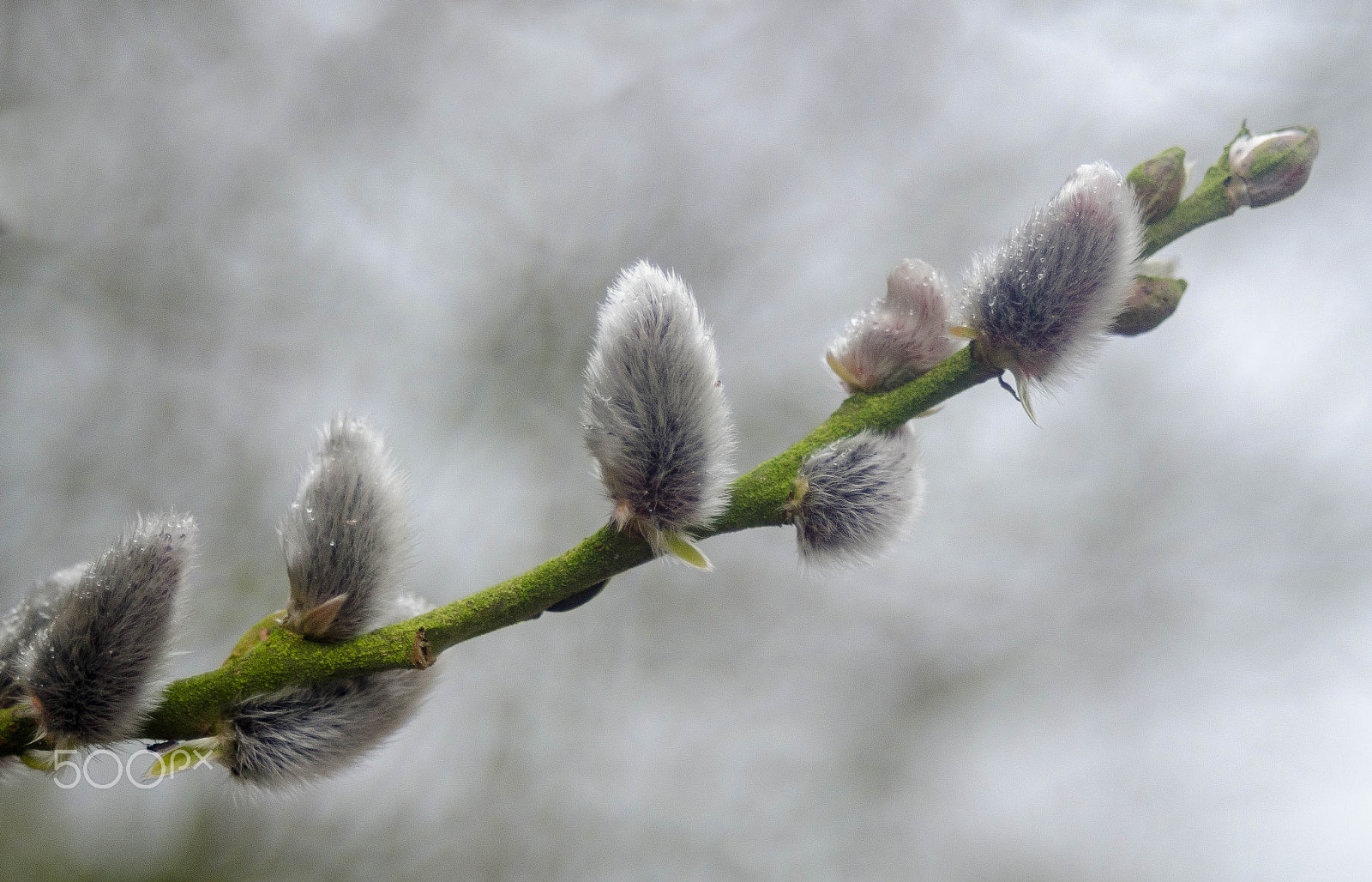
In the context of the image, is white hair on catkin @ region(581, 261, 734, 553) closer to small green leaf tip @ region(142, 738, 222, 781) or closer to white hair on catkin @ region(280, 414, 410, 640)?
white hair on catkin @ region(280, 414, 410, 640)

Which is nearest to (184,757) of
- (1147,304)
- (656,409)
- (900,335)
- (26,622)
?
(26,622)

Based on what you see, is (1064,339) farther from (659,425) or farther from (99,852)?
(99,852)

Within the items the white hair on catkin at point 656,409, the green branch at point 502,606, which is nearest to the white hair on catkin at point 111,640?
the green branch at point 502,606

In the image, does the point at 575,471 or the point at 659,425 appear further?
the point at 575,471

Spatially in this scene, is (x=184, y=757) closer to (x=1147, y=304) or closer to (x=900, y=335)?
(x=900, y=335)

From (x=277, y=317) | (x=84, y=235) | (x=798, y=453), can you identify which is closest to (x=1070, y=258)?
(x=798, y=453)
